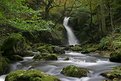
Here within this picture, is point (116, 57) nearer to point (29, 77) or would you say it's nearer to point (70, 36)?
point (29, 77)

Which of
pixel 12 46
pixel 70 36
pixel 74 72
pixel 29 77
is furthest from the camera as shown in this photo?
pixel 70 36

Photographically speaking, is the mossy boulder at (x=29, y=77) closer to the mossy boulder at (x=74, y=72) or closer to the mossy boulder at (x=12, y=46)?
the mossy boulder at (x=74, y=72)

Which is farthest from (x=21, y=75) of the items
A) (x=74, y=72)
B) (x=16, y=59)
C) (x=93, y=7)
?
(x=93, y=7)

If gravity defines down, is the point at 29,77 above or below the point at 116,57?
above

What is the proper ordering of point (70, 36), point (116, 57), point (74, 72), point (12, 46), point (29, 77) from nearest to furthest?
point (29, 77) → point (74, 72) → point (116, 57) → point (12, 46) → point (70, 36)

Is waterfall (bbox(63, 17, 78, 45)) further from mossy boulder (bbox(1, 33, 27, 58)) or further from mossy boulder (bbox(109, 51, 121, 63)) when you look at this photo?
mossy boulder (bbox(109, 51, 121, 63))

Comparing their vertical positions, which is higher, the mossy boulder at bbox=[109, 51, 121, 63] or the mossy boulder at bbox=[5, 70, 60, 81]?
the mossy boulder at bbox=[5, 70, 60, 81]

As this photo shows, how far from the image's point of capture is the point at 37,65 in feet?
52.2

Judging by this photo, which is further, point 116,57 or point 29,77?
point 116,57

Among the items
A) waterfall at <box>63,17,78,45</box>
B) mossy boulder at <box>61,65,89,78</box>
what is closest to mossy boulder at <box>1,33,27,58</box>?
mossy boulder at <box>61,65,89,78</box>

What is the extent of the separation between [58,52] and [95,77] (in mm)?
9456

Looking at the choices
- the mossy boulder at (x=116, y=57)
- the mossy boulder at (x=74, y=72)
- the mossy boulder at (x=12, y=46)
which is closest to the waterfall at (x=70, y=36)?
the mossy boulder at (x=12, y=46)

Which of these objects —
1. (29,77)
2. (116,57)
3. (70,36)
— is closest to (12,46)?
(116,57)

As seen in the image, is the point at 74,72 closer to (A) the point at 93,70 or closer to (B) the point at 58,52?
(A) the point at 93,70
